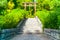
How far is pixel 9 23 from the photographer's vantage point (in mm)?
21734

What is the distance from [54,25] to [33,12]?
118ft

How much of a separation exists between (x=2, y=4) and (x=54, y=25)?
5.30 m

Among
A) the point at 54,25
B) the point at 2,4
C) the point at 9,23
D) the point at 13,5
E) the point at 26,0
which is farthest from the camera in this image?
the point at 26,0

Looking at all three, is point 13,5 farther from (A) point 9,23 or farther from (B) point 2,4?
(B) point 2,4

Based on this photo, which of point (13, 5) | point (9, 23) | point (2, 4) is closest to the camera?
point (2, 4)

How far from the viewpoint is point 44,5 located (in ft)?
167

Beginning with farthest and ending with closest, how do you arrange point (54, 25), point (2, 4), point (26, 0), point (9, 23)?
point (26, 0) → point (9, 23) → point (54, 25) → point (2, 4)

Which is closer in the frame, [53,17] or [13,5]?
[53,17]

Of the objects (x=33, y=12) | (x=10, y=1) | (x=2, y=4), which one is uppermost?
(x=2, y=4)

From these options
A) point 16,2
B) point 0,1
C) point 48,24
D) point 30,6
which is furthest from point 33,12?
point 0,1

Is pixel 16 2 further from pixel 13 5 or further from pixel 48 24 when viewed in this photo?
pixel 48 24

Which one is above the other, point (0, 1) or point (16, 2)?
point (0, 1)

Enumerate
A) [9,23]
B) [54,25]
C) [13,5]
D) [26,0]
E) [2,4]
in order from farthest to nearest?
1. [26,0]
2. [13,5]
3. [9,23]
4. [54,25]
5. [2,4]

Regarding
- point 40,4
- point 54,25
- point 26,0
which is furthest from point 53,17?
point 26,0
